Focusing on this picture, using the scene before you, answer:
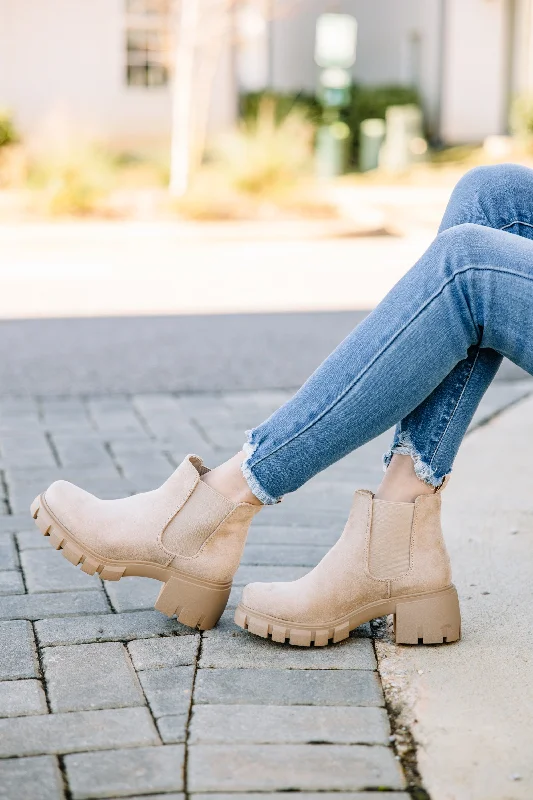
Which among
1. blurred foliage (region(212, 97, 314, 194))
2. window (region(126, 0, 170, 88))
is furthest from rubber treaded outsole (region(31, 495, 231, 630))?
window (region(126, 0, 170, 88))

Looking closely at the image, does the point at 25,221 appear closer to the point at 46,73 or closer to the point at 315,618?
the point at 46,73

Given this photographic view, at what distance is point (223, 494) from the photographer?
6.10 feet

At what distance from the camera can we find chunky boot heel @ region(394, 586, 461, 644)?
75.0 inches

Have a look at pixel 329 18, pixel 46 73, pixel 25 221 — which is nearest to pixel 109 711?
pixel 25 221

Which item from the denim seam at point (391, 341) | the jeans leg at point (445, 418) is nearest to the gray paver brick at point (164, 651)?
the denim seam at point (391, 341)

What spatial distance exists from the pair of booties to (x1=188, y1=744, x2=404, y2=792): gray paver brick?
35cm

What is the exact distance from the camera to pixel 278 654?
6.17 feet

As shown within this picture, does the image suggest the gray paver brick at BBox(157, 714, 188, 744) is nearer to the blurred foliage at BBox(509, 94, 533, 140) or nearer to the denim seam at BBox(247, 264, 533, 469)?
the denim seam at BBox(247, 264, 533, 469)

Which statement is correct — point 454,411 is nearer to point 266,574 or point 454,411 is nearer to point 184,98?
point 266,574

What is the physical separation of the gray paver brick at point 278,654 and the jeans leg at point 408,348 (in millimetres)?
291

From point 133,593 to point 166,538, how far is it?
0.31 m

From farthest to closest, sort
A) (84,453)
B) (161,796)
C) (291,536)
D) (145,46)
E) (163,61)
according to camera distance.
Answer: (145,46) < (163,61) < (84,453) < (291,536) < (161,796)

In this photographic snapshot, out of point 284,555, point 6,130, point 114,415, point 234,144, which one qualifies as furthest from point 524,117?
point 284,555

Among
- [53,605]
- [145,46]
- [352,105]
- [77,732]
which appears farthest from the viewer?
[352,105]
